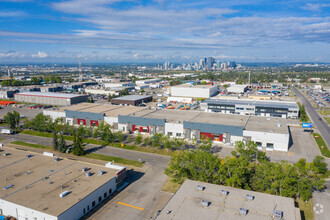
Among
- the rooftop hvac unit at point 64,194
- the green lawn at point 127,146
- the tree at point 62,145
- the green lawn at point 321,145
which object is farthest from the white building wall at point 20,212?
the green lawn at point 321,145

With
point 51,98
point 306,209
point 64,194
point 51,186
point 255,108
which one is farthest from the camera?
point 51,98

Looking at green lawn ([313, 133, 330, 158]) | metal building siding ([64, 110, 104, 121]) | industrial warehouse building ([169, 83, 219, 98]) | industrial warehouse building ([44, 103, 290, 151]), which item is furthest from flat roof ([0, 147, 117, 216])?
industrial warehouse building ([169, 83, 219, 98])

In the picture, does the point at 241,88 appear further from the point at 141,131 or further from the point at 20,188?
the point at 20,188

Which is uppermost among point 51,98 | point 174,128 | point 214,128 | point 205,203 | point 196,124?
point 51,98

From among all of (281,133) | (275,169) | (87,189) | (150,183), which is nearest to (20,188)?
(87,189)

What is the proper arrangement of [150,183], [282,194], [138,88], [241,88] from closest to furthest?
[282,194]
[150,183]
[241,88]
[138,88]

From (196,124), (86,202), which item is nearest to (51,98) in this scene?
(196,124)

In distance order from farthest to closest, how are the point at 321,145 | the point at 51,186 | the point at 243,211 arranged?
the point at 321,145 < the point at 51,186 < the point at 243,211

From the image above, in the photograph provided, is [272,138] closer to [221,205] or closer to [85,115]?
[221,205]
